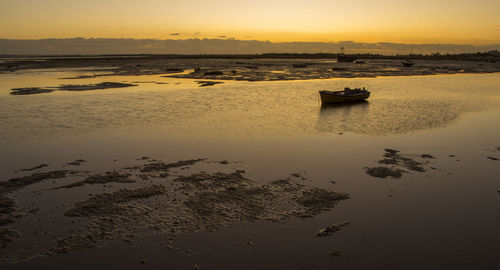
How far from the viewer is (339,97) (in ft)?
85.6

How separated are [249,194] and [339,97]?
19.2 m

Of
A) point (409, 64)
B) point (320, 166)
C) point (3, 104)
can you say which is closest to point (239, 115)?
point (320, 166)

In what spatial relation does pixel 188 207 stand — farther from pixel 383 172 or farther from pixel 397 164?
pixel 397 164

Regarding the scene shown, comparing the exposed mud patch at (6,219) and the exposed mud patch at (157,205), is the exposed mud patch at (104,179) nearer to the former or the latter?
the exposed mud patch at (157,205)

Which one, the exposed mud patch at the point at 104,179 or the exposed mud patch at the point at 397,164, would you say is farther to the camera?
the exposed mud patch at the point at 397,164

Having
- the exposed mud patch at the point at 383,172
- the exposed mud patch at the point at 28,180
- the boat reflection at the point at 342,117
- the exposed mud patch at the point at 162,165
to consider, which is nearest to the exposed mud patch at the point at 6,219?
the exposed mud patch at the point at 28,180

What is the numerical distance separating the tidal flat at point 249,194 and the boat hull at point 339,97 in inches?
272

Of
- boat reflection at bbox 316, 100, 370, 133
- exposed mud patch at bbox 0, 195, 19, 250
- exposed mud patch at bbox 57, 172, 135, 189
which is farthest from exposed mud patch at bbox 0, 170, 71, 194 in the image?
boat reflection at bbox 316, 100, 370, 133

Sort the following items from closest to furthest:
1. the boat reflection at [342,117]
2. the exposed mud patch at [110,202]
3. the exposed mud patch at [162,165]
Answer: the exposed mud patch at [110,202]
the exposed mud patch at [162,165]
the boat reflection at [342,117]

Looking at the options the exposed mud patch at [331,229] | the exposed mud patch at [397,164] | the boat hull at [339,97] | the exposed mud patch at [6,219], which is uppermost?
the boat hull at [339,97]

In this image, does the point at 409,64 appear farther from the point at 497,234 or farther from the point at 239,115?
the point at 497,234

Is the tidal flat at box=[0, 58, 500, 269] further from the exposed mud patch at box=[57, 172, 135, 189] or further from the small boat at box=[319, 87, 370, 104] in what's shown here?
the small boat at box=[319, 87, 370, 104]

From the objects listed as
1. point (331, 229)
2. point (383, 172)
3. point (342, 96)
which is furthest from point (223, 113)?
point (331, 229)

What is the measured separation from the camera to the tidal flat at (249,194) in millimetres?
6410
